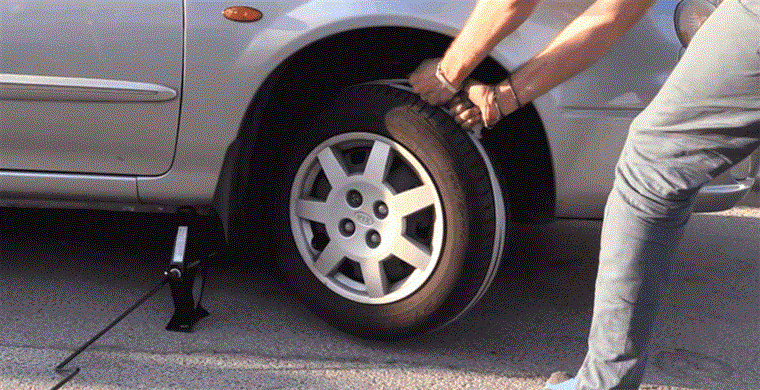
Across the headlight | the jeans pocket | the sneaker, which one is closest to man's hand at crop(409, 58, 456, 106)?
the headlight

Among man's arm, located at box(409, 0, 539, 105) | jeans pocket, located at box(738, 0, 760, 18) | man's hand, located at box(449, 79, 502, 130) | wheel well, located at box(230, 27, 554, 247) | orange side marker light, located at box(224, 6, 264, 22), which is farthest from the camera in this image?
wheel well, located at box(230, 27, 554, 247)

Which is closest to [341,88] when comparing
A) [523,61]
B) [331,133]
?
[331,133]

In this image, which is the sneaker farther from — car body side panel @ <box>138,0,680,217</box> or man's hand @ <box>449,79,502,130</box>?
man's hand @ <box>449,79,502,130</box>

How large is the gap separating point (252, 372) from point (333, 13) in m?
0.93

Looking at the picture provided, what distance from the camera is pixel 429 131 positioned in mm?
2660

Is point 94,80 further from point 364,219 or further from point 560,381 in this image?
point 560,381

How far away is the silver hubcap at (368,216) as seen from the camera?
273 cm

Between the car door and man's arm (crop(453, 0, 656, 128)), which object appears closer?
man's arm (crop(453, 0, 656, 128))

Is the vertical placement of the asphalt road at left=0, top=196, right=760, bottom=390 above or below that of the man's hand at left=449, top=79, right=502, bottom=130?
below

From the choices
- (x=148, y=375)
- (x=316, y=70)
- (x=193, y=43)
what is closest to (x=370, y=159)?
(x=316, y=70)

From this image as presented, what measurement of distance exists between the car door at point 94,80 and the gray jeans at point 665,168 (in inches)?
49.7

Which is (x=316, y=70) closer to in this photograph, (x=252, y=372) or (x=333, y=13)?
(x=333, y=13)

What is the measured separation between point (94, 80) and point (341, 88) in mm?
666

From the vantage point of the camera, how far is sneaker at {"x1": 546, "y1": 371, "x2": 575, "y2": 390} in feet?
8.09
